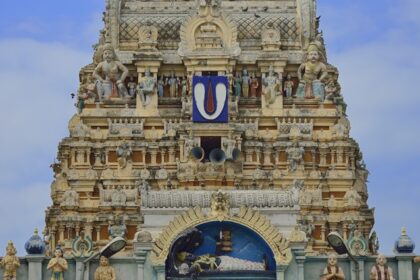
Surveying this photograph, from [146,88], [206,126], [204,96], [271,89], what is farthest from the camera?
[146,88]

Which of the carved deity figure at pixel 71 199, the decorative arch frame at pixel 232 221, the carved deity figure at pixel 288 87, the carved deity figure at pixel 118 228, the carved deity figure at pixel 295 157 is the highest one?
the carved deity figure at pixel 288 87

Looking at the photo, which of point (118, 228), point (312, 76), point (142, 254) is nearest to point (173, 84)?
point (312, 76)

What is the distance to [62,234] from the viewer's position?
80.2 m

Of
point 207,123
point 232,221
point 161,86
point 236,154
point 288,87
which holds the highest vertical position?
point 161,86

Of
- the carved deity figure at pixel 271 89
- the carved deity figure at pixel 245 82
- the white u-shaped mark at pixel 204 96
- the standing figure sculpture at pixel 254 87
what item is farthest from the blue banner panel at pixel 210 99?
the standing figure sculpture at pixel 254 87

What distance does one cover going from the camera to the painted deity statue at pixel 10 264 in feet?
198

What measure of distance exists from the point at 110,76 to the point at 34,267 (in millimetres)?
25160

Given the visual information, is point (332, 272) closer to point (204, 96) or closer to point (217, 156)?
point (217, 156)

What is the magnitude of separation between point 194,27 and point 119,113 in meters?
5.96

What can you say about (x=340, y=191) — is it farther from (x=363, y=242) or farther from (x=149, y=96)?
(x=363, y=242)

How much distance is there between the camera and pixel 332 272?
6012 centimetres

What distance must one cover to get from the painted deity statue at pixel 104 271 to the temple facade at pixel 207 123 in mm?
13753

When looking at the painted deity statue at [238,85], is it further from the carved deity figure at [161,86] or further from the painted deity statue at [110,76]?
the painted deity statue at [110,76]

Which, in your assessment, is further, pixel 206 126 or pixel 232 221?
pixel 206 126
